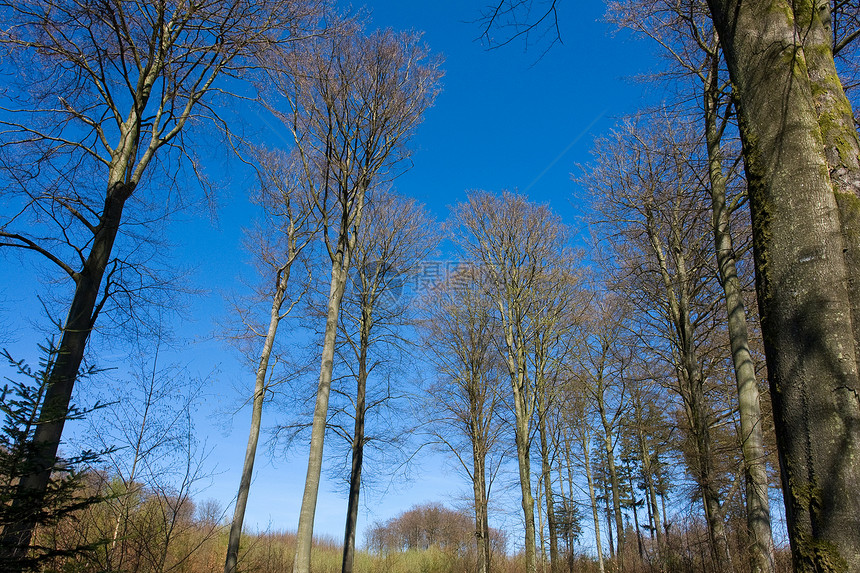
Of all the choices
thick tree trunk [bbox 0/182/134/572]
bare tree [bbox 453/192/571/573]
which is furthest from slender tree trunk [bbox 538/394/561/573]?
thick tree trunk [bbox 0/182/134/572]

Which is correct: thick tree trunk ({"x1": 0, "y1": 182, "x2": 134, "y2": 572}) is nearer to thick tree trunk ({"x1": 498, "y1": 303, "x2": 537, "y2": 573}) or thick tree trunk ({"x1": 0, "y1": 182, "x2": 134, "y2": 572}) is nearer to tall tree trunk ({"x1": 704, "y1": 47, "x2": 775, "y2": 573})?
tall tree trunk ({"x1": 704, "y1": 47, "x2": 775, "y2": 573})

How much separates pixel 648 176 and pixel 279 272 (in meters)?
9.43

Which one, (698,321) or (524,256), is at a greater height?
(524,256)

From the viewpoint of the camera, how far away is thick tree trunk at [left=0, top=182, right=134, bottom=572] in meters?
3.24

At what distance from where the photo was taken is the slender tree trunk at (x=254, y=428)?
31.3ft

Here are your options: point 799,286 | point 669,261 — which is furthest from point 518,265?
point 799,286

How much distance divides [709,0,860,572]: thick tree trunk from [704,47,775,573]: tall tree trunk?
10.0 feet

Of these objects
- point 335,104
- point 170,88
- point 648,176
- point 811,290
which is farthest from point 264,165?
point 811,290

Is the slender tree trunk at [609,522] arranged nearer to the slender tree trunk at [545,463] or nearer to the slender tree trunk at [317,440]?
the slender tree trunk at [545,463]

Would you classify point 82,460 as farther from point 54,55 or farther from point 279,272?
point 279,272

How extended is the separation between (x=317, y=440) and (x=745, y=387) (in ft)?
19.2

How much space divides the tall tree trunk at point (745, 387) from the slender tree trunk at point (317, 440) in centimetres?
562

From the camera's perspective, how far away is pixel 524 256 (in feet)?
44.2

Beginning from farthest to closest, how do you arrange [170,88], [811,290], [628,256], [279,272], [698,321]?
[279,272] → [628,256] → [698,321] → [170,88] → [811,290]
